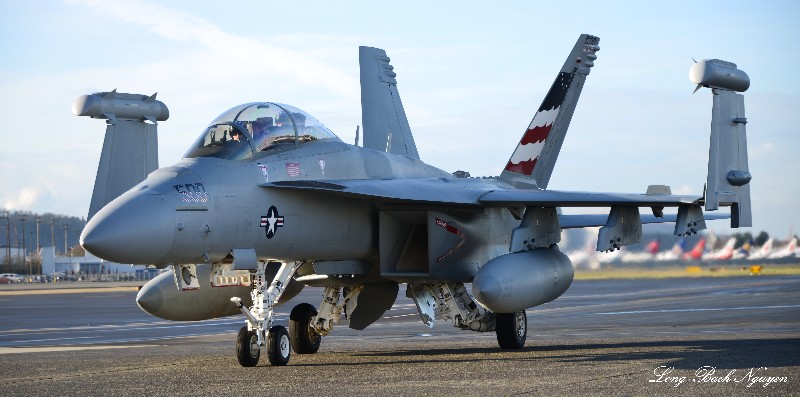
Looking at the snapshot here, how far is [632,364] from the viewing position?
38.4 ft

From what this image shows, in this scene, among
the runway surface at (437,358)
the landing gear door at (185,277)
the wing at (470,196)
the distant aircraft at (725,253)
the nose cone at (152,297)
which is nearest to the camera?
the runway surface at (437,358)

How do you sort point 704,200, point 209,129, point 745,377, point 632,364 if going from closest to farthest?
point 745,377, point 632,364, point 209,129, point 704,200

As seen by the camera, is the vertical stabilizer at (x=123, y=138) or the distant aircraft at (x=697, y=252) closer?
the vertical stabilizer at (x=123, y=138)

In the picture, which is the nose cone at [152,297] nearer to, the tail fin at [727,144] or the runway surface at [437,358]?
the runway surface at [437,358]

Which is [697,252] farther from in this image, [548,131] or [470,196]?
[470,196]

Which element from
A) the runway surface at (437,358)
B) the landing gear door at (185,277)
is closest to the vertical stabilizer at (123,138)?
the runway surface at (437,358)

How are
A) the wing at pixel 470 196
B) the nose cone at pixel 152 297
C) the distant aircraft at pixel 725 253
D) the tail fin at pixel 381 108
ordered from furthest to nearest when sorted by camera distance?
the distant aircraft at pixel 725 253
the tail fin at pixel 381 108
the nose cone at pixel 152 297
the wing at pixel 470 196

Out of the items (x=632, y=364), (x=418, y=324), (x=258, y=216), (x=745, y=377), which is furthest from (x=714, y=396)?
(x=418, y=324)

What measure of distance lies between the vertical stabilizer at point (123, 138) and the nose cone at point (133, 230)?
382cm

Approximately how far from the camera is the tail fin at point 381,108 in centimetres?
1844

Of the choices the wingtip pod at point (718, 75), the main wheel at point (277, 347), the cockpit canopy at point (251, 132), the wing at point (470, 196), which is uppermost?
the wingtip pod at point (718, 75)

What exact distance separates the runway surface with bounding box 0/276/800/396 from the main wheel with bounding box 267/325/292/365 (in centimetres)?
24

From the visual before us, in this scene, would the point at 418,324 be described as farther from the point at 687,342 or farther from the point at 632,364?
the point at 632,364

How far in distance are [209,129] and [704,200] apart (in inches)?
238
